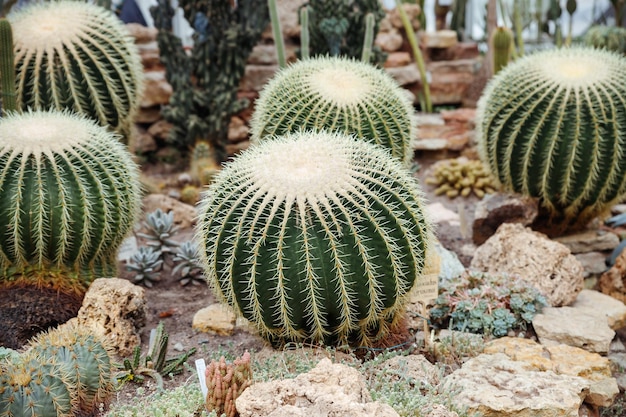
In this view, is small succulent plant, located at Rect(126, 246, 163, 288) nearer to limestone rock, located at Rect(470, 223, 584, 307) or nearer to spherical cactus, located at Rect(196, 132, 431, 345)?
spherical cactus, located at Rect(196, 132, 431, 345)

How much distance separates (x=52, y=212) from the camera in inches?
135

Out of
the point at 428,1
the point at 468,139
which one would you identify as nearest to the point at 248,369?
the point at 468,139

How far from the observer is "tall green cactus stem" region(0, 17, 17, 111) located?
4035 mm

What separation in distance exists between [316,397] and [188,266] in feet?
7.18

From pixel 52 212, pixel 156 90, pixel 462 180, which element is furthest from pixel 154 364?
pixel 156 90

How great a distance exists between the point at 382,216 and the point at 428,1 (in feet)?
26.4

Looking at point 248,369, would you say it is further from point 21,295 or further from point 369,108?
point 369,108

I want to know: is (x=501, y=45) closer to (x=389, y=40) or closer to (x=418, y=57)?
(x=418, y=57)

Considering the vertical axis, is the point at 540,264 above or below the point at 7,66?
below

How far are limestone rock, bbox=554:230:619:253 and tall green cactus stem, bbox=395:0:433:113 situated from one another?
3.33 meters

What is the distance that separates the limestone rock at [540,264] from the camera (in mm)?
3828

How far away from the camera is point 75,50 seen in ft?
14.2

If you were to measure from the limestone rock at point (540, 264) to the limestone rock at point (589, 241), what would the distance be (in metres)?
0.81

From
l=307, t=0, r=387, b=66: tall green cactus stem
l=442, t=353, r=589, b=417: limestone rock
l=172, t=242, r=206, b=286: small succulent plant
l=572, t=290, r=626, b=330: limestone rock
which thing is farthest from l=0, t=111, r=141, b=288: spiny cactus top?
l=307, t=0, r=387, b=66: tall green cactus stem
